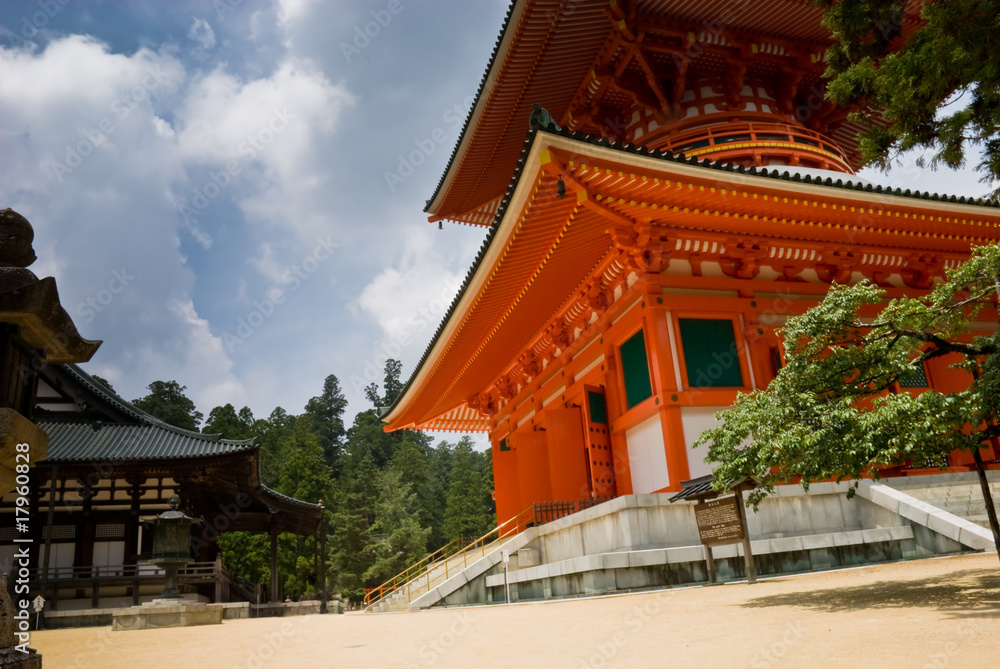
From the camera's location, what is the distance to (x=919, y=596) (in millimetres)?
5789

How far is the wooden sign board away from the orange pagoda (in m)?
1.85

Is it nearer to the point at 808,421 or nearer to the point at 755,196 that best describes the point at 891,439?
the point at 808,421

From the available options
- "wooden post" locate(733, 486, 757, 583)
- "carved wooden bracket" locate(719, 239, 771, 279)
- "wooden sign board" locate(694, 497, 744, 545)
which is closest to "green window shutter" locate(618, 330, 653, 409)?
"carved wooden bracket" locate(719, 239, 771, 279)

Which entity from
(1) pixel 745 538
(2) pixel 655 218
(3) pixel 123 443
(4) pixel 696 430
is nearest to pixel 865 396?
(1) pixel 745 538

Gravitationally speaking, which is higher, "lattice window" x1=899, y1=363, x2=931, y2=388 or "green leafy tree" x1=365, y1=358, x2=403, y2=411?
"green leafy tree" x1=365, y1=358, x2=403, y2=411

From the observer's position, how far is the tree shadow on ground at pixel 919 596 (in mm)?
5084

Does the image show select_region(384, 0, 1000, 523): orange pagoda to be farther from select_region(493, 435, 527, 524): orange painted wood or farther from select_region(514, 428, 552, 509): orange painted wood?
select_region(493, 435, 527, 524): orange painted wood

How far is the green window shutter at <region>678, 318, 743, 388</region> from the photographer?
1170 centimetres

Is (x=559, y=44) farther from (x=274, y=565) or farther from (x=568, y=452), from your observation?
(x=274, y=565)

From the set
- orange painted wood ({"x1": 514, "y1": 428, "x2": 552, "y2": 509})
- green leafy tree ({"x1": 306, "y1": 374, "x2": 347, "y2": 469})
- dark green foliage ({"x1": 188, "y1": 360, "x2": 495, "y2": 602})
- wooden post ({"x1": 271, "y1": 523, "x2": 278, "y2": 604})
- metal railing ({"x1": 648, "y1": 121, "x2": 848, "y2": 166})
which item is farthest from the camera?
green leafy tree ({"x1": 306, "y1": 374, "x2": 347, "y2": 469})

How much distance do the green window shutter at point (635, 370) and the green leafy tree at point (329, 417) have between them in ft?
262

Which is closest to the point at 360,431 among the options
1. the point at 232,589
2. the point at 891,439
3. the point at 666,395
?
the point at 232,589

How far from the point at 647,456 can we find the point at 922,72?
7.60 meters

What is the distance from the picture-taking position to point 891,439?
5.55 m
